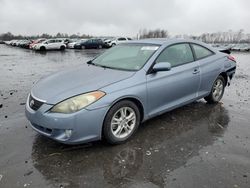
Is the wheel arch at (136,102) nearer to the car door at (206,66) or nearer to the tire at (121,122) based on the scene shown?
the tire at (121,122)

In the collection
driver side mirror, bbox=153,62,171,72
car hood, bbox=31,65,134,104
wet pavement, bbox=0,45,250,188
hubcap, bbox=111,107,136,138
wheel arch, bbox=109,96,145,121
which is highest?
driver side mirror, bbox=153,62,171,72

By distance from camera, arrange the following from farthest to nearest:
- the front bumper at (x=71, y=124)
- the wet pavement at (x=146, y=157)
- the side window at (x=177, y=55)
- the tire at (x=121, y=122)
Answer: the side window at (x=177, y=55), the tire at (x=121, y=122), the front bumper at (x=71, y=124), the wet pavement at (x=146, y=157)

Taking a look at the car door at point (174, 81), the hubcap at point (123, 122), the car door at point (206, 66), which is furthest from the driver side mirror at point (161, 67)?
Answer: the car door at point (206, 66)

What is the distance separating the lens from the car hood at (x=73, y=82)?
3570 mm

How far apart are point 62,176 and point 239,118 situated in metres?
3.77

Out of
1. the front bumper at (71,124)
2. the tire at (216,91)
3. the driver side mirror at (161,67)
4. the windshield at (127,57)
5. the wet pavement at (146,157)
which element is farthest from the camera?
the tire at (216,91)

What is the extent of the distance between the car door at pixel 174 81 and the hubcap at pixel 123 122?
0.38 meters

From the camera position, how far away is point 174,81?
4.57 m

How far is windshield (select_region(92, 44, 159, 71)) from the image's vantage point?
441 cm

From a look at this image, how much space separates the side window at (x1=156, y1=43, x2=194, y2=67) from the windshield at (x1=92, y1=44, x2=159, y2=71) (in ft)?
0.68

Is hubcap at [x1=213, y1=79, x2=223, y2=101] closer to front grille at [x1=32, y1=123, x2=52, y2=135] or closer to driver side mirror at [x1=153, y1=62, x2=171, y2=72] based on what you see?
driver side mirror at [x1=153, y1=62, x2=171, y2=72]

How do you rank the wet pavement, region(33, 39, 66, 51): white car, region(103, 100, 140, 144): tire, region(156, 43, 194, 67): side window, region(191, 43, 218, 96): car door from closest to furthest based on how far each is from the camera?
the wet pavement < region(103, 100, 140, 144): tire < region(156, 43, 194, 67): side window < region(191, 43, 218, 96): car door < region(33, 39, 66, 51): white car

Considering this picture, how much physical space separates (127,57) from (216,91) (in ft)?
8.20

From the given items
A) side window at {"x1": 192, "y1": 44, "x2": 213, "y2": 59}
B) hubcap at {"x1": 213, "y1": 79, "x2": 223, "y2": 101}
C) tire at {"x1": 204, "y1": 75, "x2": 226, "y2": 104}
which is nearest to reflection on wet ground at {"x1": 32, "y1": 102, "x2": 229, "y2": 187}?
tire at {"x1": 204, "y1": 75, "x2": 226, "y2": 104}
